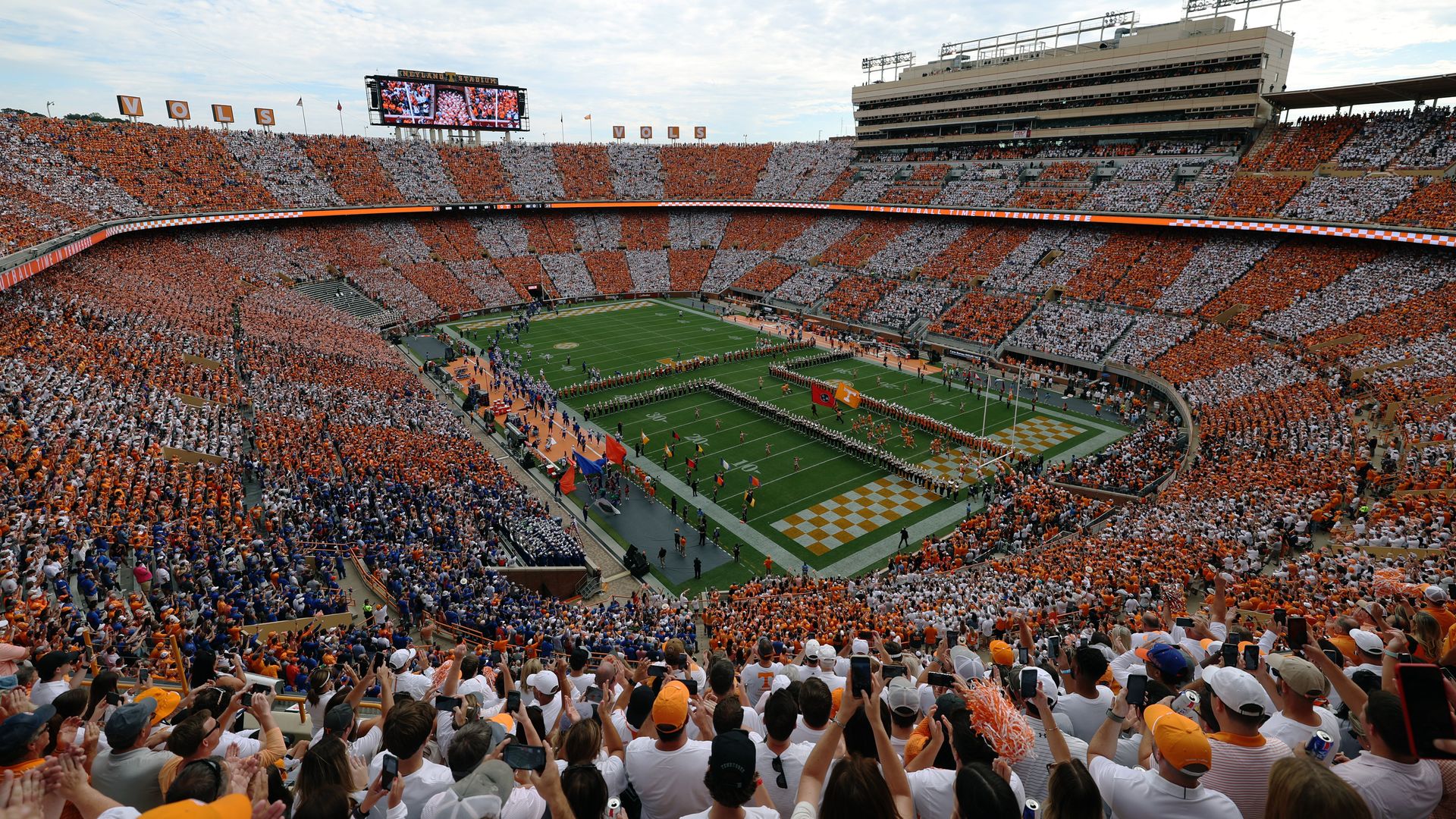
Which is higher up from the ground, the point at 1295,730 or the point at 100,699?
the point at 1295,730

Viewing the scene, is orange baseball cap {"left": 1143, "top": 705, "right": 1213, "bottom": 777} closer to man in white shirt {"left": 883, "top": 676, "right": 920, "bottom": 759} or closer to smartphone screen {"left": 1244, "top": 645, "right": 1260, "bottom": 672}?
man in white shirt {"left": 883, "top": 676, "right": 920, "bottom": 759}

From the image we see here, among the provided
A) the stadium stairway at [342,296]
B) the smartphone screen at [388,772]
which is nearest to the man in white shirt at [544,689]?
the smartphone screen at [388,772]

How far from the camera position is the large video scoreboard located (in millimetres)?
70875

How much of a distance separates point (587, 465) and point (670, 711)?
2550cm

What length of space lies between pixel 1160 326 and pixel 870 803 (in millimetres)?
46202

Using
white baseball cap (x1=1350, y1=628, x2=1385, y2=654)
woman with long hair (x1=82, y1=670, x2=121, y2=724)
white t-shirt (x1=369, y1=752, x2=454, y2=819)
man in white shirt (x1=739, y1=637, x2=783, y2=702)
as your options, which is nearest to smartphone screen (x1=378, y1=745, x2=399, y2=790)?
white t-shirt (x1=369, y1=752, x2=454, y2=819)

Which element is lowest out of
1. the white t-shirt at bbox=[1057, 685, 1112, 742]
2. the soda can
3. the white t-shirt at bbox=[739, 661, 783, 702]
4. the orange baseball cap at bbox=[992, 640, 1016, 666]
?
the white t-shirt at bbox=[739, 661, 783, 702]

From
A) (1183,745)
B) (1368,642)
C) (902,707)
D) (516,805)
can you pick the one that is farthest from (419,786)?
(1368,642)

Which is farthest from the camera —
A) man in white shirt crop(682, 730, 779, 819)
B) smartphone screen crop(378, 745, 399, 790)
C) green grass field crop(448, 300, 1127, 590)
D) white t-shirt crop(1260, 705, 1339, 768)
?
green grass field crop(448, 300, 1127, 590)

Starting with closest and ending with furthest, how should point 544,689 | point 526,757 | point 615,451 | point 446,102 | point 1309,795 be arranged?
point 1309,795 → point 526,757 → point 544,689 → point 615,451 → point 446,102

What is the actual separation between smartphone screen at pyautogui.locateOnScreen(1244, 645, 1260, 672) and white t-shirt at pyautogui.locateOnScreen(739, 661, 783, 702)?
4472 mm

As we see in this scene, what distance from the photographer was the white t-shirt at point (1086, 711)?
562 cm

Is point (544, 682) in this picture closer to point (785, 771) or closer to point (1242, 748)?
point (785, 771)

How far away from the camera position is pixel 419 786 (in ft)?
13.6
